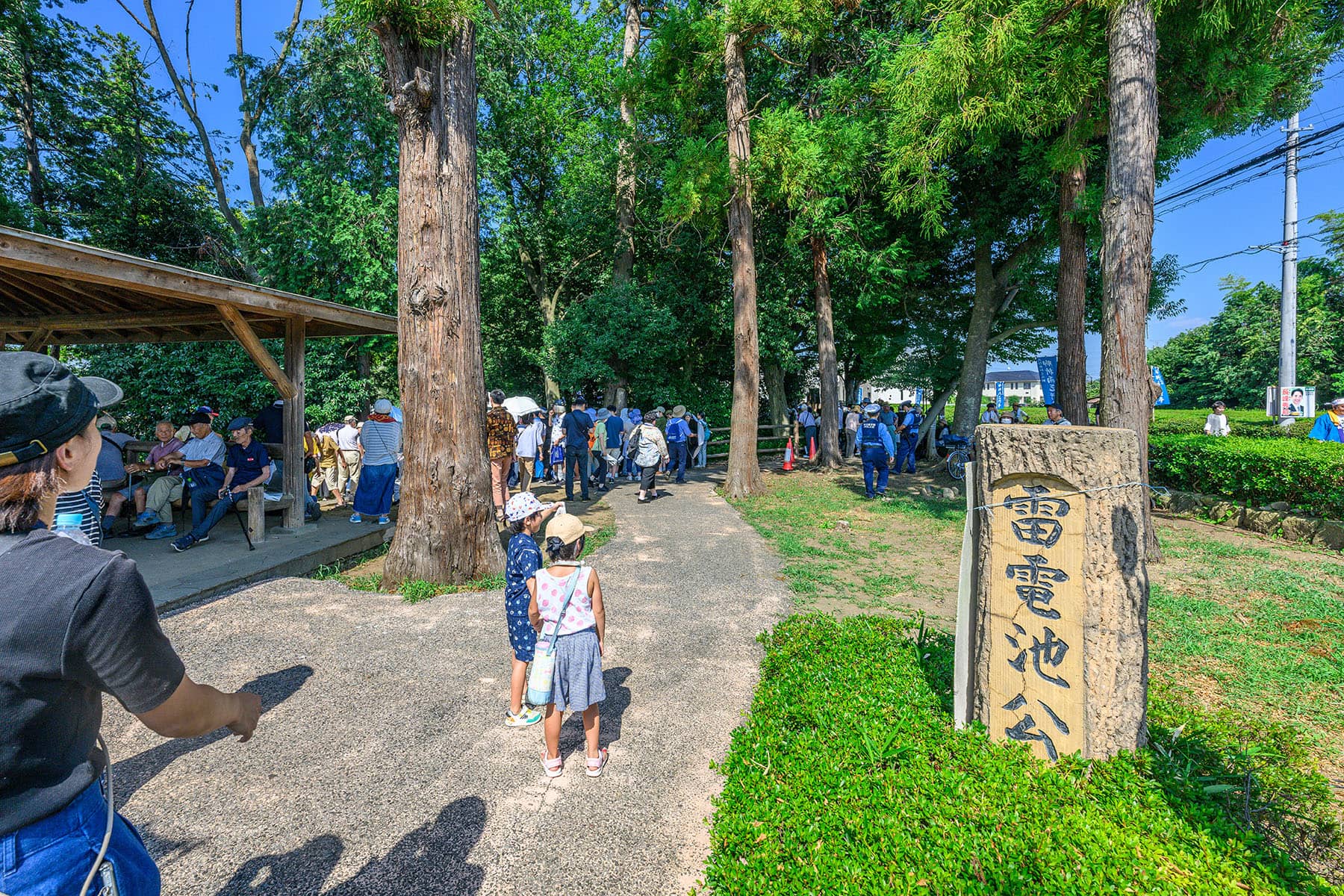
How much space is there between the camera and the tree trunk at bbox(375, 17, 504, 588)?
5645 millimetres

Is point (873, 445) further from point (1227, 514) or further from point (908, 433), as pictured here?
point (908, 433)

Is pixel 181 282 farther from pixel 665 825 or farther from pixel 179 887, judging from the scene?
pixel 665 825

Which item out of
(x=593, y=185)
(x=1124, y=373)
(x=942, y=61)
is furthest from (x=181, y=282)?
(x=593, y=185)

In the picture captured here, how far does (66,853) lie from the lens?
1.10 m

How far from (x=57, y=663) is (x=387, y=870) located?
1.86 meters

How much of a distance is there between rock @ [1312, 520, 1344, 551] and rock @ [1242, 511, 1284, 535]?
0.43 meters

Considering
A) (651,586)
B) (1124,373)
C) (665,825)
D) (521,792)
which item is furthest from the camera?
(1124,373)

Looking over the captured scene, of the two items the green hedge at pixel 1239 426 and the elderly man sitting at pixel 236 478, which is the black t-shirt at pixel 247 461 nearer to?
the elderly man sitting at pixel 236 478

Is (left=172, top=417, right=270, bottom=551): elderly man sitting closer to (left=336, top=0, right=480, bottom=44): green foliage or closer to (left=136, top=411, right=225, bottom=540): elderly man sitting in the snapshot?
(left=136, top=411, right=225, bottom=540): elderly man sitting

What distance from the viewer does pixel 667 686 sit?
3939 millimetres

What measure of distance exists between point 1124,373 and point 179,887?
8180 millimetres

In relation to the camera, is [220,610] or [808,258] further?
[808,258]

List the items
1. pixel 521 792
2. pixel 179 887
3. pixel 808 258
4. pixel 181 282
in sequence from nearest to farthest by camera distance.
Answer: pixel 179 887 → pixel 521 792 → pixel 181 282 → pixel 808 258

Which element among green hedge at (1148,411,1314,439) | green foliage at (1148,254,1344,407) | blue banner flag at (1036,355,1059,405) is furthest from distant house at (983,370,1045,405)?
blue banner flag at (1036,355,1059,405)
